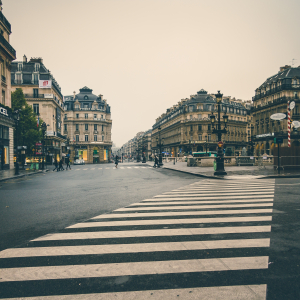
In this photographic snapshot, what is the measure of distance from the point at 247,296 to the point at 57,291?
7.28 feet

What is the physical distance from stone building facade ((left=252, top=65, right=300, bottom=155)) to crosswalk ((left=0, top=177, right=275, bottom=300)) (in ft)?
173

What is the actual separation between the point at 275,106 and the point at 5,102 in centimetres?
5666

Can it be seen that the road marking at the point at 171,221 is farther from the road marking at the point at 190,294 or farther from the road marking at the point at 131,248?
the road marking at the point at 190,294

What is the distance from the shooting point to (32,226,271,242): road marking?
4.85 meters

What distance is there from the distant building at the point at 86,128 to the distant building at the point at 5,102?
4793cm

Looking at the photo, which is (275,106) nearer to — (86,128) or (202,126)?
(202,126)

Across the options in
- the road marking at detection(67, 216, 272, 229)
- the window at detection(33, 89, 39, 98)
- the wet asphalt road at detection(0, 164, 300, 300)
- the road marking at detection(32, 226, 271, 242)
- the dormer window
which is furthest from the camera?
the dormer window

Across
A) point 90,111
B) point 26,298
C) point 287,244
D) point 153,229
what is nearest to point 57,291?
point 26,298

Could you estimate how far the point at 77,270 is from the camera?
3.46 meters

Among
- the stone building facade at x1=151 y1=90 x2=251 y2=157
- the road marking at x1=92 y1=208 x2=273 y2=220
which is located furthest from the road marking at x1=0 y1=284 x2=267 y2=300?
the stone building facade at x1=151 y1=90 x2=251 y2=157

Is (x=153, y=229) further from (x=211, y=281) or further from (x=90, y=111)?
(x=90, y=111)

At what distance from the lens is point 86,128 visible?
81125 mm

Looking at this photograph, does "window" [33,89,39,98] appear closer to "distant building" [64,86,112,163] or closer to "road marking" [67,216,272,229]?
"distant building" [64,86,112,163]

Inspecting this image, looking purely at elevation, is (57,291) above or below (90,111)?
below
